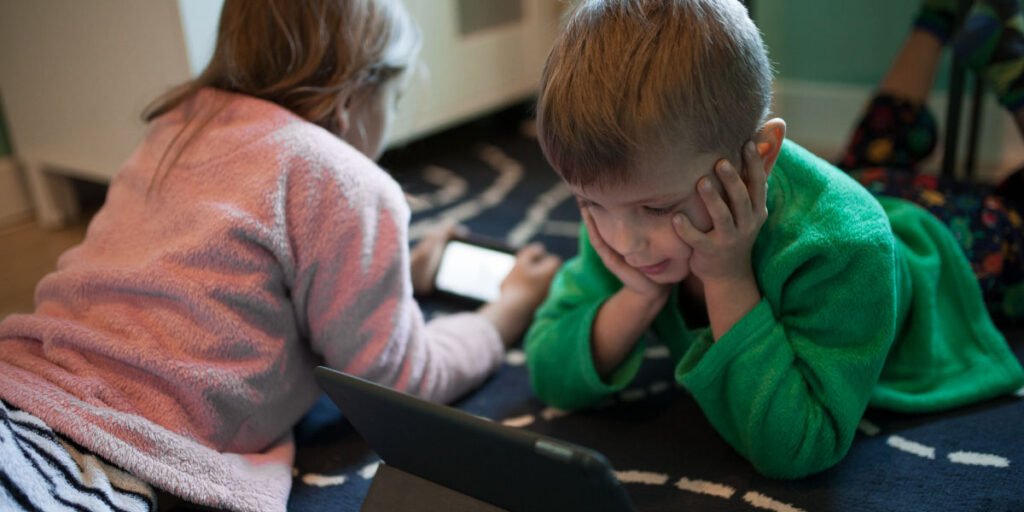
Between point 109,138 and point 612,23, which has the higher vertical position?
point 612,23

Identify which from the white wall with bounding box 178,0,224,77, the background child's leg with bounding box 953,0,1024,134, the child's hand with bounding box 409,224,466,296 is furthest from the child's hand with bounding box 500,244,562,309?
the background child's leg with bounding box 953,0,1024,134

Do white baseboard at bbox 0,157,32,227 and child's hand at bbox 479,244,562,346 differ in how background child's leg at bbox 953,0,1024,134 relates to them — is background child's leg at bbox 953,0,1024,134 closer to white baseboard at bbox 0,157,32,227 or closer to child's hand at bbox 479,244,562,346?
child's hand at bbox 479,244,562,346

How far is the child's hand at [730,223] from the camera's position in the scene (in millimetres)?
661

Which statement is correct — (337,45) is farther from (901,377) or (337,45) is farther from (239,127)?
(901,377)

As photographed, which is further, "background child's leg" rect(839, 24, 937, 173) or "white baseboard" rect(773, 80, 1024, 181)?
"white baseboard" rect(773, 80, 1024, 181)

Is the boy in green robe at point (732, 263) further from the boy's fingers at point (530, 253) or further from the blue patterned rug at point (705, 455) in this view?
the boy's fingers at point (530, 253)

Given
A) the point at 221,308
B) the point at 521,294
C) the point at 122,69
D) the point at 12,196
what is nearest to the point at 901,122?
the point at 521,294

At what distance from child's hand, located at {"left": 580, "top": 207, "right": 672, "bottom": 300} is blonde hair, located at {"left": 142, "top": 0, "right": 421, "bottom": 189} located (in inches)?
10.4

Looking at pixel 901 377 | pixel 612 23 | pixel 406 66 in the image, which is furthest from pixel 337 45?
pixel 901 377

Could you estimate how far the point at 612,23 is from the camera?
0.65 metres

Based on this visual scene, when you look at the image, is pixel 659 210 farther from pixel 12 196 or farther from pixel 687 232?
pixel 12 196

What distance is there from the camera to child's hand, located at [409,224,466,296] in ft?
3.92

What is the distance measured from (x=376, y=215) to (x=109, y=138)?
729 millimetres

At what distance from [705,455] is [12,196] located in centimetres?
132
